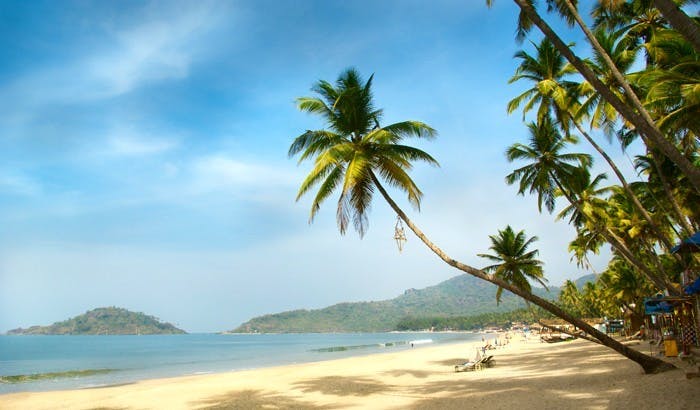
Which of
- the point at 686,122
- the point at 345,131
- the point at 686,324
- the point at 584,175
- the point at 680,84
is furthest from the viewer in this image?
the point at 584,175

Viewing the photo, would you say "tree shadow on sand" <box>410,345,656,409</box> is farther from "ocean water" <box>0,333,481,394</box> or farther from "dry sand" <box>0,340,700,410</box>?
"ocean water" <box>0,333,481,394</box>

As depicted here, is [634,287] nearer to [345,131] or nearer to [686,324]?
[686,324]

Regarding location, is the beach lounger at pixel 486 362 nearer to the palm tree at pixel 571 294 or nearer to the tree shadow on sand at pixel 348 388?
the tree shadow on sand at pixel 348 388

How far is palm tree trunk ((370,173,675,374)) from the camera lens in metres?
11.0

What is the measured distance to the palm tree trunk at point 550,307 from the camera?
11.0m

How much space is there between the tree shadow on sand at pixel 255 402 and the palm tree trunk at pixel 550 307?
5.09 meters

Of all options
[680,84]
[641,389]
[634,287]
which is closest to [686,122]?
[680,84]

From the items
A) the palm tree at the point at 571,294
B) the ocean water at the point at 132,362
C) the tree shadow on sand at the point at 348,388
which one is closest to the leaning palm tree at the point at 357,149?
the tree shadow on sand at the point at 348,388

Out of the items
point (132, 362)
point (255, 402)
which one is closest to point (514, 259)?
point (255, 402)

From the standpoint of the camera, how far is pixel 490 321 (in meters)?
169

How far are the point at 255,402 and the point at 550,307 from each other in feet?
30.1

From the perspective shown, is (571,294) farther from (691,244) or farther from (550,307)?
(550,307)

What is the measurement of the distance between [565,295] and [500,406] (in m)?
65.4

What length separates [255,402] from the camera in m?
13.6
